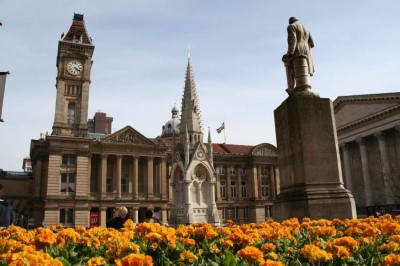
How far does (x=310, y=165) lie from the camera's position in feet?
37.0

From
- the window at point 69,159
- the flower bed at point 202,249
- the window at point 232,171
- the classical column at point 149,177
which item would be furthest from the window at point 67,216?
the flower bed at point 202,249

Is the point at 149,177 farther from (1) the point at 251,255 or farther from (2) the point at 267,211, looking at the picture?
(1) the point at 251,255

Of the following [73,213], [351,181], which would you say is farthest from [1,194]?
[351,181]

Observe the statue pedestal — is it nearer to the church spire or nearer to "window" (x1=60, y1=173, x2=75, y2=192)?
the church spire

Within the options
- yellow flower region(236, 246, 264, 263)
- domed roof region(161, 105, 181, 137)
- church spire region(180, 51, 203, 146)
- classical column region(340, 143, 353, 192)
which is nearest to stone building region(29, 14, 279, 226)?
church spire region(180, 51, 203, 146)

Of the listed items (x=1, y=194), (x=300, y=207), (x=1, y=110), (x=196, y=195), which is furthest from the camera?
(x=1, y=194)

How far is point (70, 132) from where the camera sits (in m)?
62.1

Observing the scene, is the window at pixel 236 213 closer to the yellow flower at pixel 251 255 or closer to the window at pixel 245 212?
the window at pixel 245 212

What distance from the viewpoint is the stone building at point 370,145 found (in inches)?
2067

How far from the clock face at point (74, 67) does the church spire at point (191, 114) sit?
2030cm

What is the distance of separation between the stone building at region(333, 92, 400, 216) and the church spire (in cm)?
2500

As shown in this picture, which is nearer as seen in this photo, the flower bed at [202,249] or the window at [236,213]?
the flower bed at [202,249]

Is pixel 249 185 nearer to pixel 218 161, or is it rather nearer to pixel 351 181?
pixel 218 161

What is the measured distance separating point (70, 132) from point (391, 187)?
168 feet
